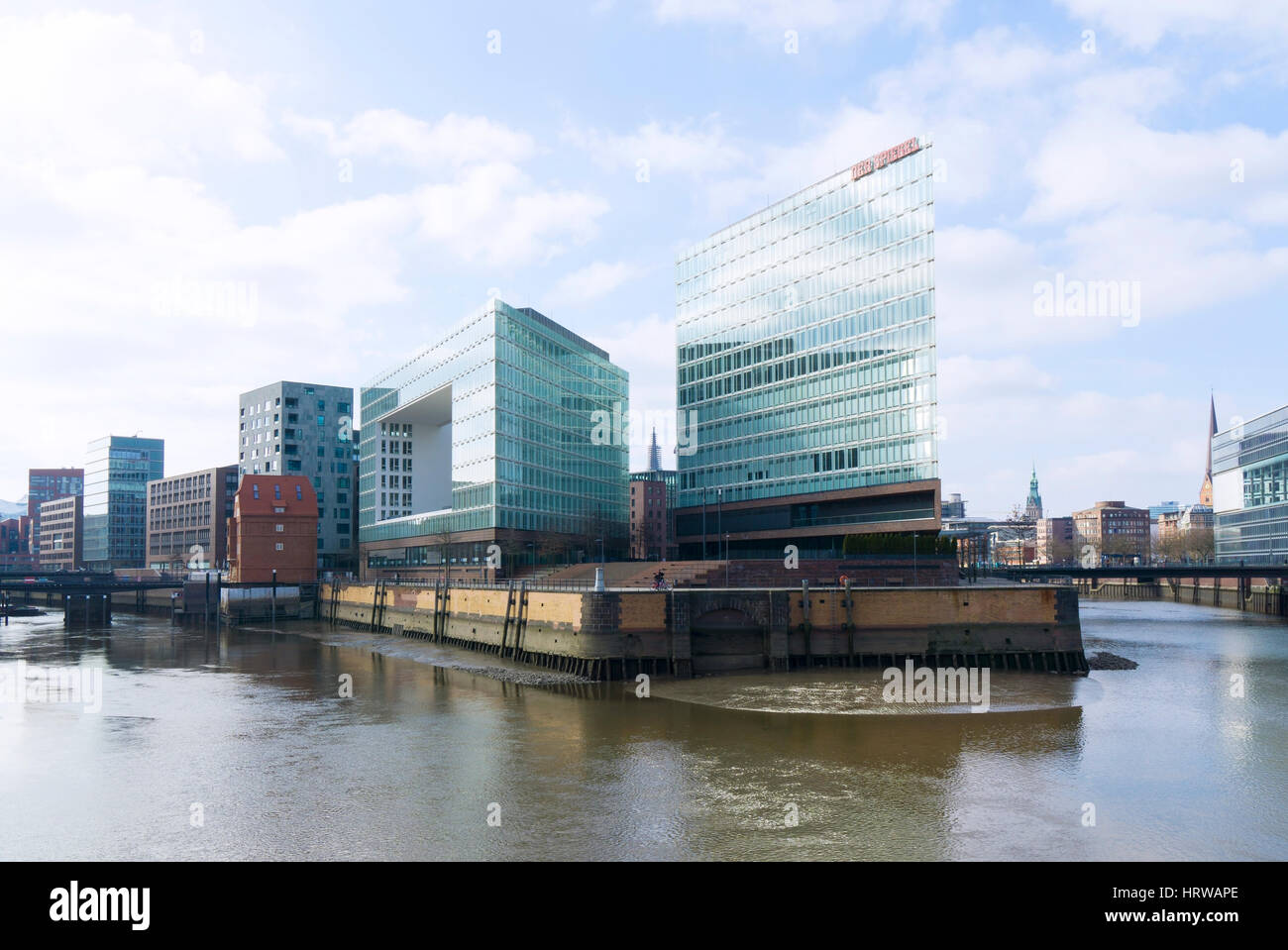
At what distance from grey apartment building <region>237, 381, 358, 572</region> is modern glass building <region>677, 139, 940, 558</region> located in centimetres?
7320

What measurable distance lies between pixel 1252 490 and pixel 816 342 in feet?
342

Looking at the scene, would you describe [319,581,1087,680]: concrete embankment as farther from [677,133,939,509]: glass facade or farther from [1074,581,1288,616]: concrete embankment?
[1074,581,1288,616]: concrete embankment

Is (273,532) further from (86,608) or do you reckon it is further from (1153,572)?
(1153,572)

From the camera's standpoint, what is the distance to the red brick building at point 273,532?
409ft

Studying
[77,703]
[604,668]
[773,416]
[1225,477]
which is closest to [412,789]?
[604,668]

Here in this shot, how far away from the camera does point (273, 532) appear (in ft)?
414

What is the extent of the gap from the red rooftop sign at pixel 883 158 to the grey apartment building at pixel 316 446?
4002 inches

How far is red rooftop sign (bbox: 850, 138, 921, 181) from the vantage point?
93.7m

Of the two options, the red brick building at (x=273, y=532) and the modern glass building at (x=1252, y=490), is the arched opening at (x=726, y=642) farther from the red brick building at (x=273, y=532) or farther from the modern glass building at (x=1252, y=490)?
the modern glass building at (x=1252, y=490)

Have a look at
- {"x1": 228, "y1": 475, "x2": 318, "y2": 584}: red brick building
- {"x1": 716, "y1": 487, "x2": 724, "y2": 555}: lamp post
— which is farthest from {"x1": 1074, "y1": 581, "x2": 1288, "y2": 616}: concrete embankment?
{"x1": 228, "y1": 475, "x2": 318, "y2": 584}: red brick building

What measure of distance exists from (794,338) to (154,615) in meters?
93.3

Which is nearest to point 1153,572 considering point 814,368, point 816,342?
point 814,368

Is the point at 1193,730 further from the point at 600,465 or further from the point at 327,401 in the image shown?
the point at 327,401

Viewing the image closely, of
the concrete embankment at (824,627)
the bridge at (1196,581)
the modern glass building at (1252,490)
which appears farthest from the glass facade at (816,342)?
the modern glass building at (1252,490)
